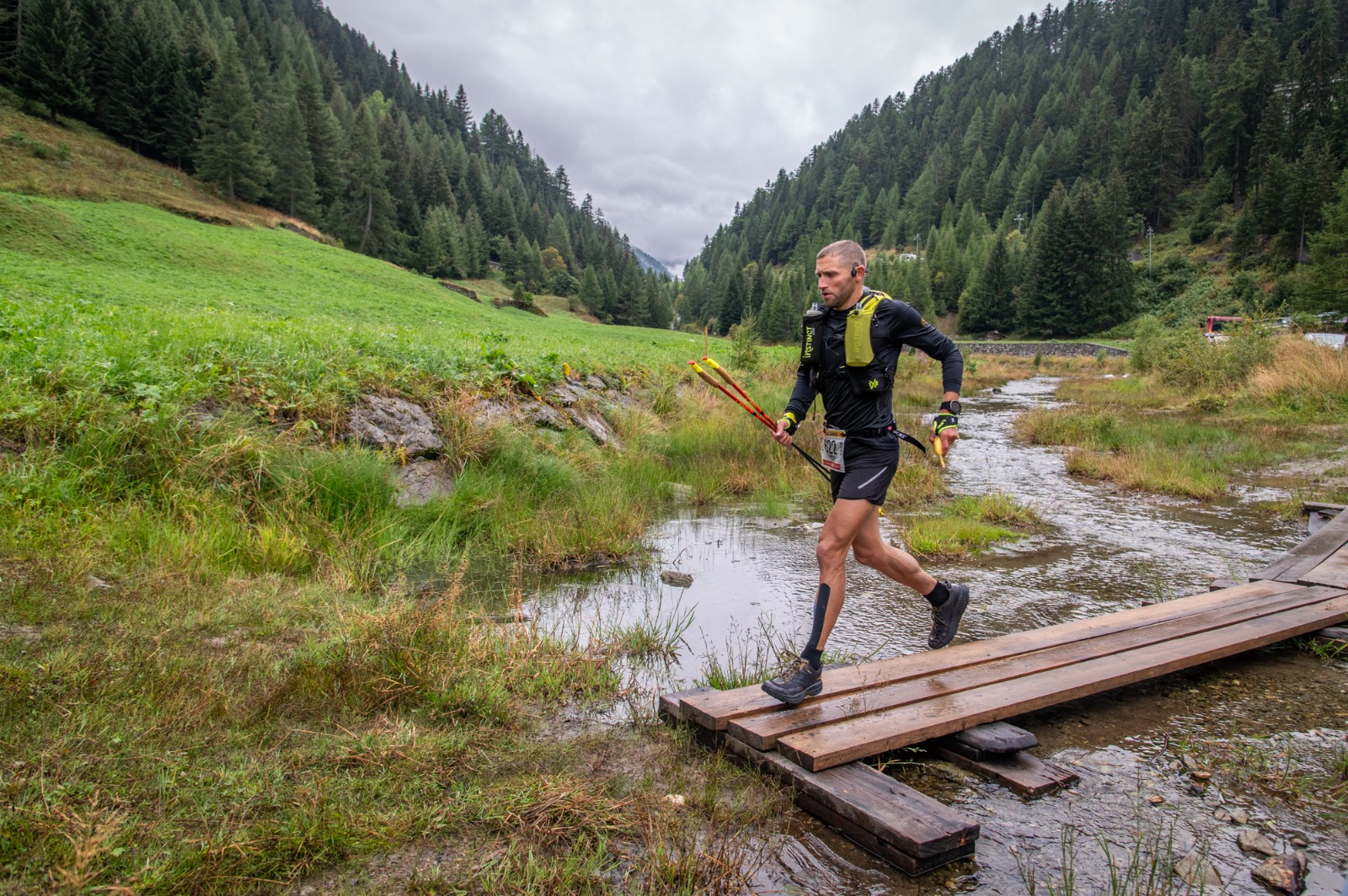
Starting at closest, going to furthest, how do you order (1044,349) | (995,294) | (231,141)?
1. (231,141)
2. (1044,349)
3. (995,294)

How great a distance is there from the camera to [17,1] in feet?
187

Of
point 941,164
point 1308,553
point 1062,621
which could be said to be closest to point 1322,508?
point 1308,553

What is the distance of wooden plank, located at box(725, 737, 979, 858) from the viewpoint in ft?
8.43

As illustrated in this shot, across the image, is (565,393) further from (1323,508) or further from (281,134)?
(281,134)

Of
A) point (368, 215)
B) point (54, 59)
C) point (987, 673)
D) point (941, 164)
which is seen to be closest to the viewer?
point (987, 673)

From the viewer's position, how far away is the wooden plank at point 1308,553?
5984 millimetres

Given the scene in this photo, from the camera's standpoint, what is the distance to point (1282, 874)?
8.23 feet

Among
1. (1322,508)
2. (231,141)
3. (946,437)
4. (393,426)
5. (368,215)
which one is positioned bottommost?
(393,426)

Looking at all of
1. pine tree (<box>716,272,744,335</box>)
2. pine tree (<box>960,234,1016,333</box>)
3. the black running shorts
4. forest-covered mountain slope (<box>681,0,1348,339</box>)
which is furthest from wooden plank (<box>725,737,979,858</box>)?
pine tree (<box>716,272,744,335</box>)

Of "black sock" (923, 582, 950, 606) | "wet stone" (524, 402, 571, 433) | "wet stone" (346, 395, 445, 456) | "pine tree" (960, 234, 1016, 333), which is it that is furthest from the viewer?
"pine tree" (960, 234, 1016, 333)

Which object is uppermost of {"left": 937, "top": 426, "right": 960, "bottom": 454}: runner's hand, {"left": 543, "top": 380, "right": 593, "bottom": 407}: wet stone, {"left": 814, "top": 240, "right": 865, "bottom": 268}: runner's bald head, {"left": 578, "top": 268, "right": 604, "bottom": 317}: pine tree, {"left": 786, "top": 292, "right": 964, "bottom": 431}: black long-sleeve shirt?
{"left": 578, "top": 268, "right": 604, "bottom": 317}: pine tree

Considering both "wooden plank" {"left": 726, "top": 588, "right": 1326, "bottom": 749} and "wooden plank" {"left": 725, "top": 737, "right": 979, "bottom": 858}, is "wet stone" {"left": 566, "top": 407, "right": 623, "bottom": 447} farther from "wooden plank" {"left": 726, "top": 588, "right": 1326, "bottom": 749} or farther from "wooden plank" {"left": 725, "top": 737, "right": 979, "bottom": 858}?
"wooden plank" {"left": 725, "top": 737, "right": 979, "bottom": 858}

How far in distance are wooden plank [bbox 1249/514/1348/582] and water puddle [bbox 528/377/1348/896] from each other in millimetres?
483

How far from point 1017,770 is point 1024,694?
0.52m
